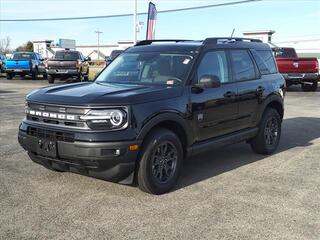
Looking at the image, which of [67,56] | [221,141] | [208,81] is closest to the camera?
[208,81]

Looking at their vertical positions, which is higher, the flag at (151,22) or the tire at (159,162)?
the flag at (151,22)

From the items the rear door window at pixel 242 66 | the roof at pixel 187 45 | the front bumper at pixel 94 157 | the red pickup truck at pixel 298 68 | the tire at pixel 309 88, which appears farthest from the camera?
the tire at pixel 309 88

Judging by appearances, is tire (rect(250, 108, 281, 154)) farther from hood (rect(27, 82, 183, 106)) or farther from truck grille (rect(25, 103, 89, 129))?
truck grille (rect(25, 103, 89, 129))

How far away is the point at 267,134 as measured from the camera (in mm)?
7664

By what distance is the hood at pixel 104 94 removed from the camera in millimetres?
5002

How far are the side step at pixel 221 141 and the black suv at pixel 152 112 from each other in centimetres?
1

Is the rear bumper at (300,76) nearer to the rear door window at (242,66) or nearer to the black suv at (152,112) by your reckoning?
the black suv at (152,112)

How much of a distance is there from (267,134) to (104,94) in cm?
358

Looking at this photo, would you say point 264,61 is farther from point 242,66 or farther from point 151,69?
point 151,69

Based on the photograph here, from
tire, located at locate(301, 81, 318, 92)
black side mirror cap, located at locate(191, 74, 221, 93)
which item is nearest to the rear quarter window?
black side mirror cap, located at locate(191, 74, 221, 93)

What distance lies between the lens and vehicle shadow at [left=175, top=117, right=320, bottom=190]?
632cm

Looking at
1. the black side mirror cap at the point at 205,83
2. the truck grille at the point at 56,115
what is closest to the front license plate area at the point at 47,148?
the truck grille at the point at 56,115

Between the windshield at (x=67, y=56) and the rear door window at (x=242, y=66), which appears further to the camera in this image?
the windshield at (x=67, y=56)

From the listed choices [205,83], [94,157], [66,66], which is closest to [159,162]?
[94,157]
